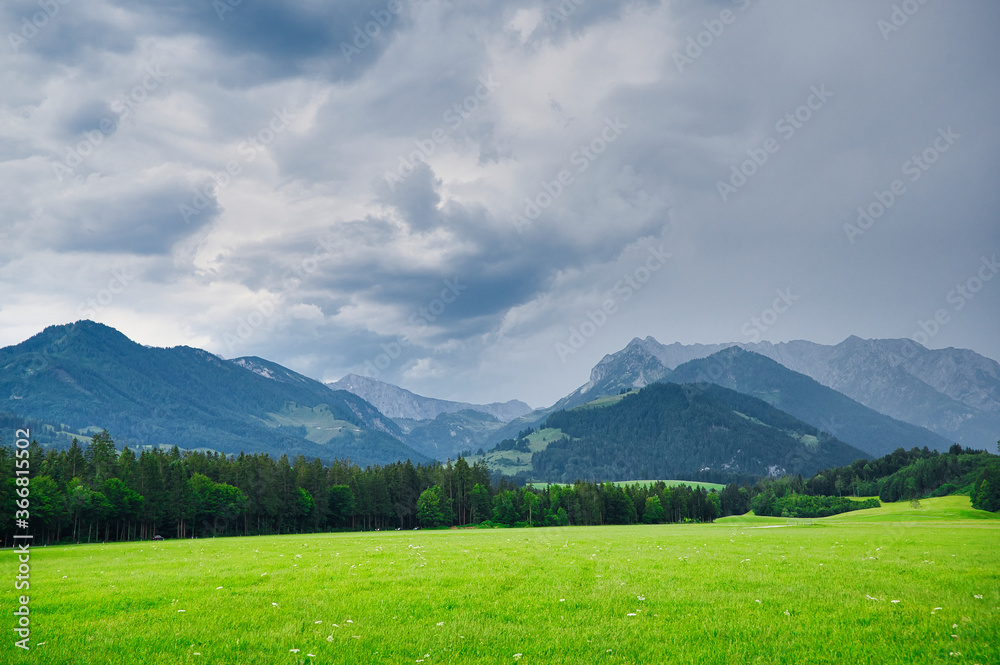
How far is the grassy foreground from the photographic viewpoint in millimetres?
11969

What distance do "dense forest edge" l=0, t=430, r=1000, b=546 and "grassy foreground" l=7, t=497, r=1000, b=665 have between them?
62522mm

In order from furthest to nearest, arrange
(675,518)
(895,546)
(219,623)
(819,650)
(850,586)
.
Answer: (675,518) < (895,546) < (850,586) < (219,623) < (819,650)

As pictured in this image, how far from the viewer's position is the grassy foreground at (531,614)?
39.3ft

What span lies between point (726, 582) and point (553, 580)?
21.1 ft

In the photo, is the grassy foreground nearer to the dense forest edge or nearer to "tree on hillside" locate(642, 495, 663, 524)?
the dense forest edge

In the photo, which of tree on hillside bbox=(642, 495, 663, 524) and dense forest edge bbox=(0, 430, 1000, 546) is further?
tree on hillside bbox=(642, 495, 663, 524)

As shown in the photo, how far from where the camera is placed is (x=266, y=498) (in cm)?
11762

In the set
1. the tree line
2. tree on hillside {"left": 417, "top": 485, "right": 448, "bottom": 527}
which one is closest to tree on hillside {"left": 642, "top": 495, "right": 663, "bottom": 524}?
the tree line

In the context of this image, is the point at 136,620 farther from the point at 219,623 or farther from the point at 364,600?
the point at 364,600

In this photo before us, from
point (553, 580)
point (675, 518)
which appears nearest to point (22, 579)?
point (553, 580)

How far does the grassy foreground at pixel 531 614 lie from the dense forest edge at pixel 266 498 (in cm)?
6252

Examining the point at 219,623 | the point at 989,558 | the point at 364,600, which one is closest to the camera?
the point at 219,623

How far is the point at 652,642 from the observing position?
12.5m

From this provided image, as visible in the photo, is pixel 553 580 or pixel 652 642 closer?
pixel 652 642
